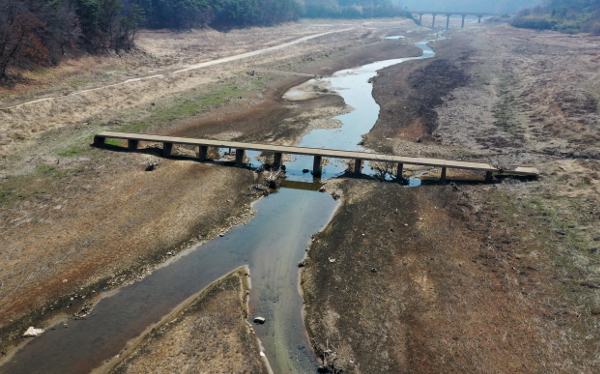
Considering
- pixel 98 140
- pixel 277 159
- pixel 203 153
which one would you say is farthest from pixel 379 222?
pixel 98 140

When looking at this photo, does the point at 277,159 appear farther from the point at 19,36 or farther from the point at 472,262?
the point at 19,36

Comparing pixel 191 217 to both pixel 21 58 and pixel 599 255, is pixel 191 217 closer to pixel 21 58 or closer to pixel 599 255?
pixel 599 255

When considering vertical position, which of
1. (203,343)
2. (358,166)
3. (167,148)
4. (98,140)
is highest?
(98,140)

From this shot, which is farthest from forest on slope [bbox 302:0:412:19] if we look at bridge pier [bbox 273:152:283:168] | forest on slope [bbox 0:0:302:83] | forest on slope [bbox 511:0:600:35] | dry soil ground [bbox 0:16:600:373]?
bridge pier [bbox 273:152:283:168]

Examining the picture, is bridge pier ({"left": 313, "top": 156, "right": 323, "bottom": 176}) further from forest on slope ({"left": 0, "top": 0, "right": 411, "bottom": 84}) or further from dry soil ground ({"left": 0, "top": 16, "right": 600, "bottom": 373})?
forest on slope ({"left": 0, "top": 0, "right": 411, "bottom": 84})

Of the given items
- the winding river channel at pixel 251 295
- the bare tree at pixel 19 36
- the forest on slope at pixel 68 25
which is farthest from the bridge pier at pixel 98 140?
the winding river channel at pixel 251 295
